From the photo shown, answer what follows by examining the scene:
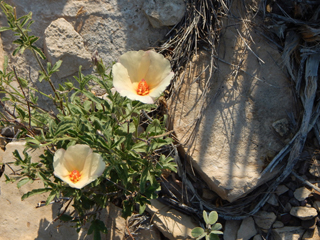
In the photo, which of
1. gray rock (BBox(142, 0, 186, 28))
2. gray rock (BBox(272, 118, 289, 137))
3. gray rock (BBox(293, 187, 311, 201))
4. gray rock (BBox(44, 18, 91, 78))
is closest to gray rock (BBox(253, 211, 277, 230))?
gray rock (BBox(293, 187, 311, 201))

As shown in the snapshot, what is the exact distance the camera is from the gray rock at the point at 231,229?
3.45m

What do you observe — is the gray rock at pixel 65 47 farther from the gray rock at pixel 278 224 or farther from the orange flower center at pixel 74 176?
the gray rock at pixel 278 224

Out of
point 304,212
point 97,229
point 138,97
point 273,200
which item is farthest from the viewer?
point 273,200

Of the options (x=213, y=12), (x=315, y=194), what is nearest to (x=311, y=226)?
(x=315, y=194)

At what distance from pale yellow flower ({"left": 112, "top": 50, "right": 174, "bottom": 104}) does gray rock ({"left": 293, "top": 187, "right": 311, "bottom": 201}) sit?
2.05 metres

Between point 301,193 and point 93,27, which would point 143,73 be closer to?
point 93,27

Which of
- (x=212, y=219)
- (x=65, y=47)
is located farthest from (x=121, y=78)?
(x=65, y=47)

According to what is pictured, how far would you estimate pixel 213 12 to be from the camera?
358cm

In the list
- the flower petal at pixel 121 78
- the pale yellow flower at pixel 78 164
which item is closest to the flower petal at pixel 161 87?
the flower petal at pixel 121 78

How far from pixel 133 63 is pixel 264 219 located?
7.25ft

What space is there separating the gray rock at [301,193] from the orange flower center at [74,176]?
2304 mm

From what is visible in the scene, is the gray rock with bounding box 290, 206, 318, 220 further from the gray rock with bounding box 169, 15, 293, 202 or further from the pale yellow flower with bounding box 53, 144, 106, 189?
the pale yellow flower with bounding box 53, 144, 106, 189

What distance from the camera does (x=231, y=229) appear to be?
3.47m

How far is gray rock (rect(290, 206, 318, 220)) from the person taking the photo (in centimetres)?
336
